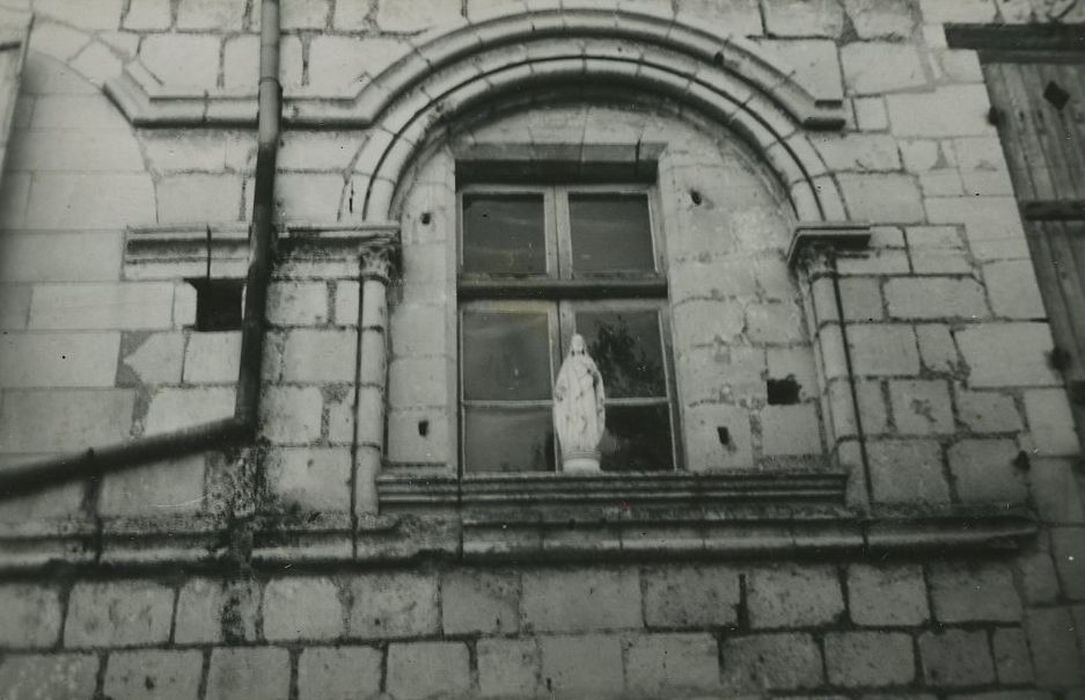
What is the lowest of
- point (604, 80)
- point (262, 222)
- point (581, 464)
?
point (581, 464)

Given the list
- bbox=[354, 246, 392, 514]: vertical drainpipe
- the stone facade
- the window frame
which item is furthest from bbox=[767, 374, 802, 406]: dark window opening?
bbox=[354, 246, 392, 514]: vertical drainpipe

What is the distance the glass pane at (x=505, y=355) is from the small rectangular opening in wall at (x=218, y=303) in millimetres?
984

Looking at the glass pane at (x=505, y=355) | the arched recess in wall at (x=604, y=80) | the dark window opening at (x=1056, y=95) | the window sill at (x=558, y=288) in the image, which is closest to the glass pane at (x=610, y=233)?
the window sill at (x=558, y=288)

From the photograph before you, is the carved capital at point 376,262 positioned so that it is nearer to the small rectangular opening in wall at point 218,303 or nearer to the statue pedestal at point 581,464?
the small rectangular opening in wall at point 218,303

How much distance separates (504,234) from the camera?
514 centimetres

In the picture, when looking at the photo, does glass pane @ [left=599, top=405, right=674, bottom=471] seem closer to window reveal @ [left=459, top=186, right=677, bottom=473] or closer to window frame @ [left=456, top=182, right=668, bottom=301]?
window reveal @ [left=459, top=186, right=677, bottom=473]

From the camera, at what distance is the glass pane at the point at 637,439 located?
4613mm

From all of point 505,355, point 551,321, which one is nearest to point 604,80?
point 551,321

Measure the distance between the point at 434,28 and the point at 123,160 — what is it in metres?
1.57

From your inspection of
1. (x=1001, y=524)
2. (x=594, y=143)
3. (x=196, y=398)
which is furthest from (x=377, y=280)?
(x=1001, y=524)

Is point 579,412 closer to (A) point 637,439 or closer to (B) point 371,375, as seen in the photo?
(A) point 637,439

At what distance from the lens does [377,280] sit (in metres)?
4.62

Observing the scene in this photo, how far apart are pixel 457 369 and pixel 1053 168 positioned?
299cm

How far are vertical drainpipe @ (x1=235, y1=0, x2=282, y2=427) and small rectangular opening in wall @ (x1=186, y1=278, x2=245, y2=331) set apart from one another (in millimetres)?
167
